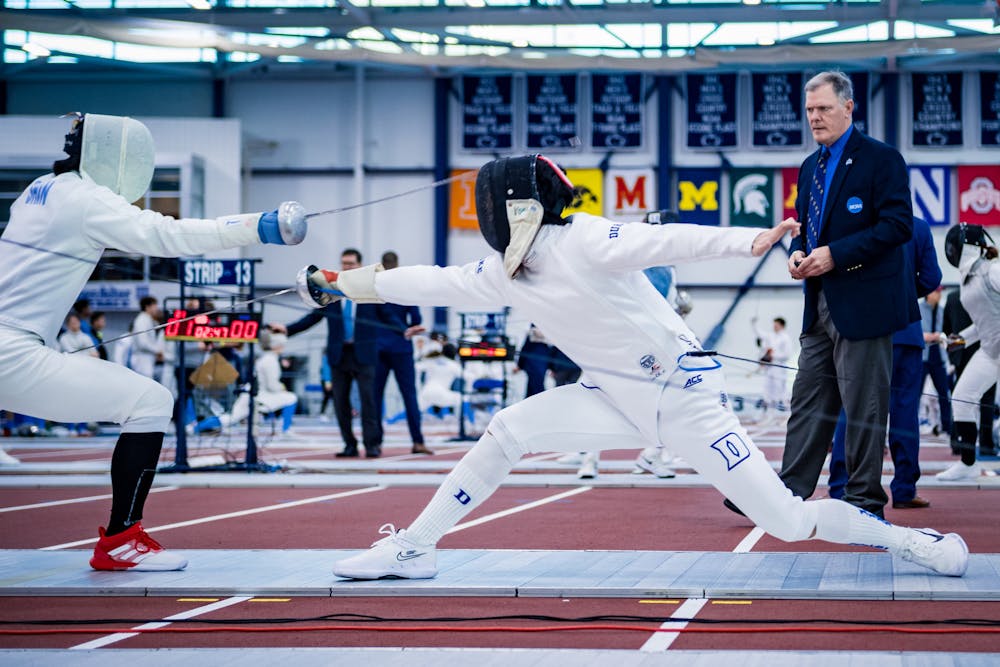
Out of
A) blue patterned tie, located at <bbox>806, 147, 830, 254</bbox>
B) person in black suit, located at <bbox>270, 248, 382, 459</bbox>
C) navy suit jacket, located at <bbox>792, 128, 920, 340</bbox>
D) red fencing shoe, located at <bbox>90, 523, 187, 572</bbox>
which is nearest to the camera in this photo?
red fencing shoe, located at <bbox>90, 523, 187, 572</bbox>

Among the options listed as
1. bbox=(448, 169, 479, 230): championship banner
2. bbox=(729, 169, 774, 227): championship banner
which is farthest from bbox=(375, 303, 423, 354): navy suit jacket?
bbox=(729, 169, 774, 227): championship banner

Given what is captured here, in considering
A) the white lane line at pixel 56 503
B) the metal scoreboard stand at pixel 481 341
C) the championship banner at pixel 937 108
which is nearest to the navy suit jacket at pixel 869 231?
the white lane line at pixel 56 503

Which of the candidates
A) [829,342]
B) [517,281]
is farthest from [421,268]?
[829,342]

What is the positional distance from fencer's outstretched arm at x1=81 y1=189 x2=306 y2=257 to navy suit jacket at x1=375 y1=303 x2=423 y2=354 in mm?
6112

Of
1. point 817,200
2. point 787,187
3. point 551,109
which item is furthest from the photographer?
point 551,109

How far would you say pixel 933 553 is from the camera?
12.2 ft

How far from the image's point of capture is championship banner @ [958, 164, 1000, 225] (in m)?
22.8

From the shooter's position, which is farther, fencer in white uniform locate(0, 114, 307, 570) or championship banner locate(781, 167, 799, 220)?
championship banner locate(781, 167, 799, 220)

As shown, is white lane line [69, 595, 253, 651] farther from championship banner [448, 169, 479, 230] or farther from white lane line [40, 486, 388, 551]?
championship banner [448, 169, 479, 230]

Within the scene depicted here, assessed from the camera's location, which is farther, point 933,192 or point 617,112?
point 617,112

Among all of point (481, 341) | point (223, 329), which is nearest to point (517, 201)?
point (223, 329)

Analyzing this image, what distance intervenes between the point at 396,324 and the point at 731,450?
699 cm

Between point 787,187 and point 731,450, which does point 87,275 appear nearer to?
point 731,450

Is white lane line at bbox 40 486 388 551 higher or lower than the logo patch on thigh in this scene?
lower
